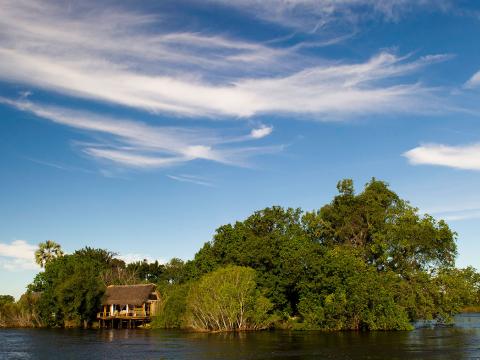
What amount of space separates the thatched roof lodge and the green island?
203 centimetres

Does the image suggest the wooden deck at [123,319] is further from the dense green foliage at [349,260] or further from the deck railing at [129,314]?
the dense green foliage at [349,260]

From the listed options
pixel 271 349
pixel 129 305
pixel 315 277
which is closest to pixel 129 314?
pixel 129 305

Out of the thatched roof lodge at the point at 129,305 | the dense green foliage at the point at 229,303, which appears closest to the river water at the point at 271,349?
the dense green foliage at the point at 229,303

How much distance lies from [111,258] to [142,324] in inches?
2142

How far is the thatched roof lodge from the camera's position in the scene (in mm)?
89250

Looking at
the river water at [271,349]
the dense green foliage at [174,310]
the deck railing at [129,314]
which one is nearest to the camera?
the river water at [271,349]

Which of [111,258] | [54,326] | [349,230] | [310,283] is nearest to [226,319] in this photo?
[310,283]

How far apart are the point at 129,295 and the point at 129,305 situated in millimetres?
1734

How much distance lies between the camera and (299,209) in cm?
8281

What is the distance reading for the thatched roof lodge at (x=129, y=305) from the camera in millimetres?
89250

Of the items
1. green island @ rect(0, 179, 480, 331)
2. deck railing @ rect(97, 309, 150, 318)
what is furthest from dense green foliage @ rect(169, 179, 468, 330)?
deck railing @ rect(97, 309, 150, 318)

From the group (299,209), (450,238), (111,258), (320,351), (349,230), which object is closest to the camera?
(320,351)

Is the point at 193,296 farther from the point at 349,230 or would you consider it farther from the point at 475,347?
the point at 475,347

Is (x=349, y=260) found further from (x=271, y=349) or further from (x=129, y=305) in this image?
(x=129, y=305)
